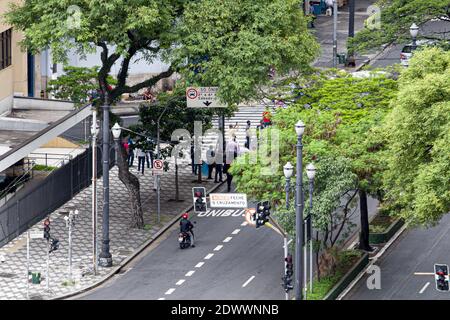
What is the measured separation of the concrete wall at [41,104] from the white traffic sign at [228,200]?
44.2ft

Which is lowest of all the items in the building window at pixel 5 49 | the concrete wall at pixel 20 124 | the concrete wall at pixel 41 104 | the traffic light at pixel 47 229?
the traffic light at pixel 47 229

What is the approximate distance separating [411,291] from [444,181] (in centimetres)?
778

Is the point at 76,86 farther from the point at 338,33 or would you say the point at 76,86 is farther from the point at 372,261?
the point at 338,33

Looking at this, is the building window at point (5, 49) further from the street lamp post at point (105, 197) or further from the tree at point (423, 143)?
the tree at point (423, 143)

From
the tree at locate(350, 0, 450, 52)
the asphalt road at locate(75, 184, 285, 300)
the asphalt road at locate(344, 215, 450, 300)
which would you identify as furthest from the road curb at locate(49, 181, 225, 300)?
the tree at locate(350, 0, 450, 52)

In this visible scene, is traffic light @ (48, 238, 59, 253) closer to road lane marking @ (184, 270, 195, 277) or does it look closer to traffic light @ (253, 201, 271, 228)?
road lane marking @ (184, 270, 195, 277)

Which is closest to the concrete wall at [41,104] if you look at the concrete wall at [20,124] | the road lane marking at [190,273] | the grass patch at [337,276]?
the concrete wall at [20,124]

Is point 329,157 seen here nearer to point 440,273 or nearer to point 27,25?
point 440,273

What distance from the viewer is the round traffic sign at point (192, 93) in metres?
87.4

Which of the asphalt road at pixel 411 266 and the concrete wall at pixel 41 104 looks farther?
the concrete wall at pixel 41 104

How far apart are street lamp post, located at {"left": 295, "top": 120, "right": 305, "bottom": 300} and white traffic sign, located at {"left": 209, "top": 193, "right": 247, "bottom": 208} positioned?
5491 mm

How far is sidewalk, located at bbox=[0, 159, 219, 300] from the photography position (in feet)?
256

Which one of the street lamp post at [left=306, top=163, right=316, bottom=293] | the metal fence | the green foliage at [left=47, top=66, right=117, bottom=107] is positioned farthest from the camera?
the green foliage at [left=47, top=66, right=117, bottom=107]

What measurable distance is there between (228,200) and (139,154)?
531 inches
